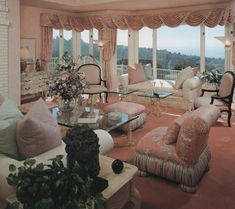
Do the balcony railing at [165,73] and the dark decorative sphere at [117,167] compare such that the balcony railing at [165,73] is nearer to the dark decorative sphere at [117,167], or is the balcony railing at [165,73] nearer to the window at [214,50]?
the window at [214,50]

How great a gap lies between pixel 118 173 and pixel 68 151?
1.52 feet

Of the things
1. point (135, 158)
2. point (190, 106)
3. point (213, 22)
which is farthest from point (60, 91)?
point (213, 22)

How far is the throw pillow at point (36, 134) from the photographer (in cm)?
207

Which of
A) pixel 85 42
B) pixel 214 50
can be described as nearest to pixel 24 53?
pixel 85 42

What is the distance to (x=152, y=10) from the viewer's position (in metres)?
7.31

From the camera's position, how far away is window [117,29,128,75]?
320 inches

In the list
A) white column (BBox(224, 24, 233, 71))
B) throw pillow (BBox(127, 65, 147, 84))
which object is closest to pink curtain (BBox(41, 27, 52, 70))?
throw pillow (BBox(127, 65, 147, 84))

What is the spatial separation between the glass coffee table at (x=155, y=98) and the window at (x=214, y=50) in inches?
69.0

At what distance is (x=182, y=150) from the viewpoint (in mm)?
2674

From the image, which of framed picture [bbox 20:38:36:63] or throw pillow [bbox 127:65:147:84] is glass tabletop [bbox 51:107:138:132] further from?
framed picture [bbox 20:38:36:63]

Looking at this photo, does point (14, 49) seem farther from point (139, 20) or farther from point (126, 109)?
point (139, 20)

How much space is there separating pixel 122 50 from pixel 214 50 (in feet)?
9.36

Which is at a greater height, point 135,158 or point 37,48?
point 37,48

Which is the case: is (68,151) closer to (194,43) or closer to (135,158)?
(135,158)
